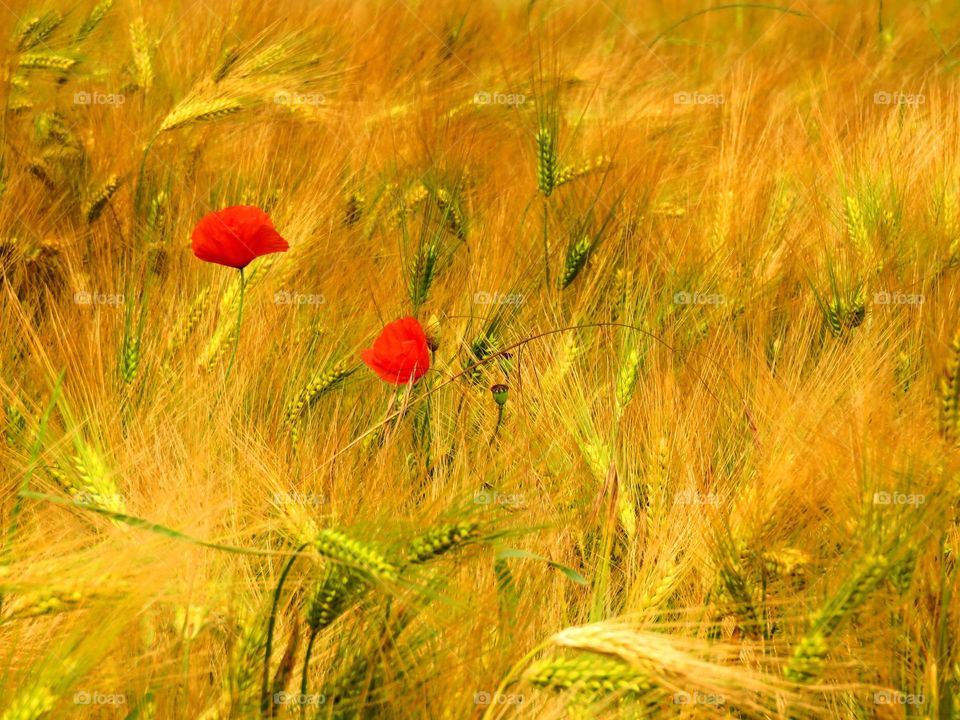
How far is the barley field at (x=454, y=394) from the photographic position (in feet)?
2.64

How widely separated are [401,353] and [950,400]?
22.8 inches

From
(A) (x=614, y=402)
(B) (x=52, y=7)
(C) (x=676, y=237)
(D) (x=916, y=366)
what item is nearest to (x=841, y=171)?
(C) (x=676, y=237)

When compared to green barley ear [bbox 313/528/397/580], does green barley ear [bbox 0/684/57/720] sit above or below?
below

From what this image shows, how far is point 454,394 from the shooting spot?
1288mm

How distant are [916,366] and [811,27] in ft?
8.02

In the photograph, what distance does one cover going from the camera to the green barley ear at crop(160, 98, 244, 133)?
1662 millimetres

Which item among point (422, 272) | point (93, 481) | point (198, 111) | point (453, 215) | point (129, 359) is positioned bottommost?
point (93, 481)

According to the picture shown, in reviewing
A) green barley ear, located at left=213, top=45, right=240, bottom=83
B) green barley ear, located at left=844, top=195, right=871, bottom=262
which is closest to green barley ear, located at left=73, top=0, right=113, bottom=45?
green barley ear, located at left=213, top=45, right=240, bottom=83

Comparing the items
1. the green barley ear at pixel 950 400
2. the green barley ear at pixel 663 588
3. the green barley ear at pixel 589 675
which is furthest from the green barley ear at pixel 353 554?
the green barley ear at pixel 950 400

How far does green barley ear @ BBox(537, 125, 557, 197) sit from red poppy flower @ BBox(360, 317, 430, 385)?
2.03ft

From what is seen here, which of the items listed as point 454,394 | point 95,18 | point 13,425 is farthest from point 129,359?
point 95,18

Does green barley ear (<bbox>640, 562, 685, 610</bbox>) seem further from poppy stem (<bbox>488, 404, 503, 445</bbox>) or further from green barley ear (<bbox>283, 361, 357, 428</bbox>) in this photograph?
green barley ear (<bbox>283, 361, 357, 428</bbox>)

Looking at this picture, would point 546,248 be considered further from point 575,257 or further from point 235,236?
point 235,236

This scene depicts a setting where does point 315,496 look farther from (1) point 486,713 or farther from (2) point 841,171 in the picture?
(2) point 841,171
